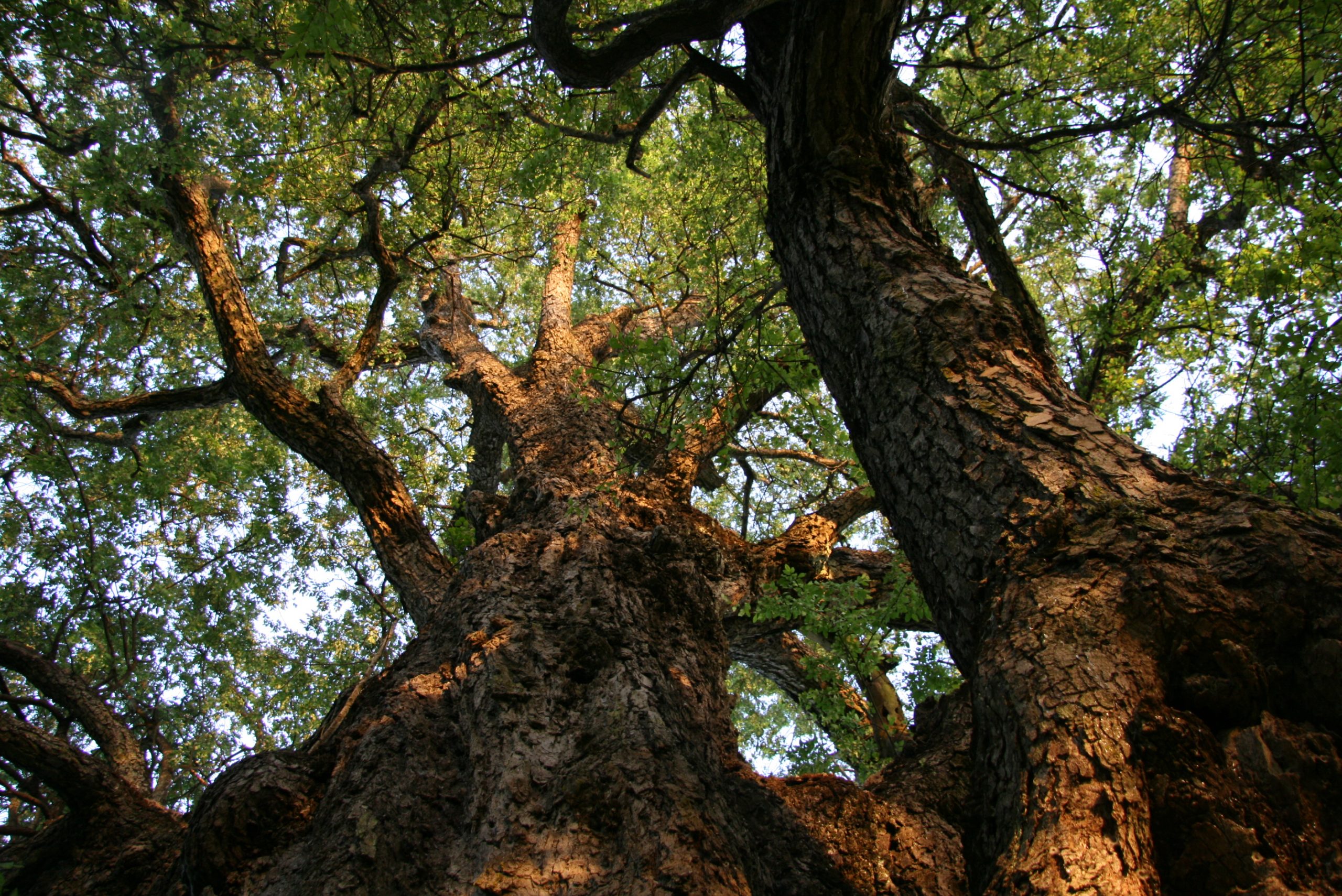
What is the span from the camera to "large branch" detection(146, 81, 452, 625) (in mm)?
4203

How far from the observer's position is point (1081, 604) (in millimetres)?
1645

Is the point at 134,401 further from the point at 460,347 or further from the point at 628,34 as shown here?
the point at 628,34

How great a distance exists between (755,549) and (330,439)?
2.95 m

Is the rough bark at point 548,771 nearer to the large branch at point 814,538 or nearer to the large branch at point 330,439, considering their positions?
the large branch at point 330,439

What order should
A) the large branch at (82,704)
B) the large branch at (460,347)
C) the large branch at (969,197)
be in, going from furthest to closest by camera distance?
the large branch at (460,347) → the large branch at (82,704) → the large branch at (969,197)

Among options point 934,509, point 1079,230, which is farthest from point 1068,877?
point 1079,230

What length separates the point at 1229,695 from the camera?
1.47 metres

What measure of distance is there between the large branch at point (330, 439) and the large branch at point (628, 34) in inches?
107

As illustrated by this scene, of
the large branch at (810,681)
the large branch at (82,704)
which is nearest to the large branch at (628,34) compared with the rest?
the large branch at (810,681)

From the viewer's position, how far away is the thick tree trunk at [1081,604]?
4.42ft

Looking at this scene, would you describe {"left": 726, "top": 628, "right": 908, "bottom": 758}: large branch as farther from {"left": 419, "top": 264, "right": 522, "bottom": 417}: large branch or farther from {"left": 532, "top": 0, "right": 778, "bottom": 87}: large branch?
{"left": 532, "top": 0, "right": 778, "bottom": 87}: large branch

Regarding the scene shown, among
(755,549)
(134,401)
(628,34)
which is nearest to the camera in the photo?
(628,34)

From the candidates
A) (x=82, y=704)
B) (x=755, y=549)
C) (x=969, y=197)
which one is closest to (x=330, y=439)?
(x=82, y=704)

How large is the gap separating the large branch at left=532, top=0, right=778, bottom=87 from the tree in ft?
0.06
